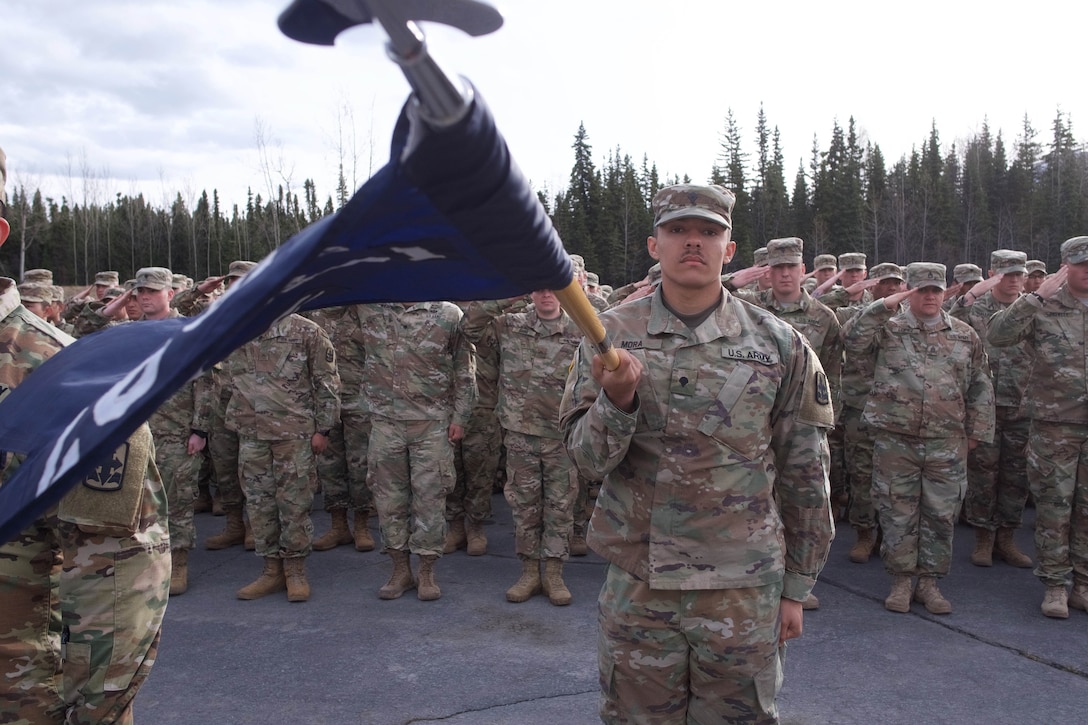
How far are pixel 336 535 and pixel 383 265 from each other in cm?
623

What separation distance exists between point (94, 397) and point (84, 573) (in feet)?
2.51

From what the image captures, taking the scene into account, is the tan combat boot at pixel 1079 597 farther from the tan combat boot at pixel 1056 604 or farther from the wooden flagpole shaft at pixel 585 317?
the wooden flagpole shaft at pixel 585 317

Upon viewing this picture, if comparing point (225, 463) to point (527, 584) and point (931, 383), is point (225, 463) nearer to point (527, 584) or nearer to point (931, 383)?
point (527, 584)

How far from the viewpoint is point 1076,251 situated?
5465mm

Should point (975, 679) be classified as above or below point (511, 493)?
below

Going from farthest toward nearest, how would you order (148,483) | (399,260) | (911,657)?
1. (911,657)
2. (148,483)
3. (399,260)

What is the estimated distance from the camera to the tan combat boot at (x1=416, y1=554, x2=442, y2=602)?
227 inches

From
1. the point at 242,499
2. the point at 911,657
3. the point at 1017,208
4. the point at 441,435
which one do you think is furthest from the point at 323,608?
the point at 1017,208

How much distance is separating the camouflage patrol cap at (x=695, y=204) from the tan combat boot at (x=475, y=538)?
4.87m

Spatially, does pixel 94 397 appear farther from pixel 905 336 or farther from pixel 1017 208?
pixel 1017 208

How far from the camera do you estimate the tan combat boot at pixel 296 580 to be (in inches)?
227

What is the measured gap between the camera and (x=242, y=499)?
746 centimetres

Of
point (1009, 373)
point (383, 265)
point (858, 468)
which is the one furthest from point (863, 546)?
point (383, 265)

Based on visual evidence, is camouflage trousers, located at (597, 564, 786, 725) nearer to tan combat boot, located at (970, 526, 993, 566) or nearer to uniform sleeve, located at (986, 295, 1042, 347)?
uniform sleeve, located at (986, 295, 1042, 347)
